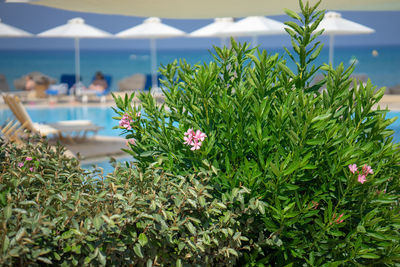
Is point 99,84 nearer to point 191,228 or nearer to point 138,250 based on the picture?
point 191,228

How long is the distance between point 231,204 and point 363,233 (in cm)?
74

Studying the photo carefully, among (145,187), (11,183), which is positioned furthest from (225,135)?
(11,183)

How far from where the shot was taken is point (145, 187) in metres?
2.60

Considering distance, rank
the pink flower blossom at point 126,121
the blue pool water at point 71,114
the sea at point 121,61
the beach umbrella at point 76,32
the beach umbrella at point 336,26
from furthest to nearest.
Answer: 1. the sea at point 121,61
2. the beach umbrella at point 76,32
3. the beach umbrella at point 336,26
4. the blue pool water at point 71,114
5. the pink flower blossom at point 126,121

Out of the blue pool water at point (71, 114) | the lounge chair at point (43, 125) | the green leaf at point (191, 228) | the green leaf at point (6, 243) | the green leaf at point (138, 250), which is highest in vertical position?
the green leaf at point (6, 243)

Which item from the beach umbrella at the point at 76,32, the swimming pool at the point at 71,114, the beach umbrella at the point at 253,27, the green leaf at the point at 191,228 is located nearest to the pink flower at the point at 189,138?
the green leaf at the point at 191,228

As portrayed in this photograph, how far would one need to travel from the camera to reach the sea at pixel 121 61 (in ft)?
187

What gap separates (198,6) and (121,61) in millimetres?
62068

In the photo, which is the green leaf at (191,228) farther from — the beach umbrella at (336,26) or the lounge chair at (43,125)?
the beach umbrella at (336,26)

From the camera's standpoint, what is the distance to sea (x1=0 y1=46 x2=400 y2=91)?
187 ft

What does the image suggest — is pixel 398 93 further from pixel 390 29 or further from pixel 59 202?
pixel 390 29

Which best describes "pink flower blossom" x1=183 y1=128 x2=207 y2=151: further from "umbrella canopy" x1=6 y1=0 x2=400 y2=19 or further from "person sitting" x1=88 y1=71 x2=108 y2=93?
"person sitting" x1=88 y1=71 x2=108 y2=93

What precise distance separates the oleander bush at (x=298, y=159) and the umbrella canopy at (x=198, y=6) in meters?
2.90

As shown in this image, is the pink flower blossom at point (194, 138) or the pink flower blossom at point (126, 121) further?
the pink flower blossom at point (126, 121)
